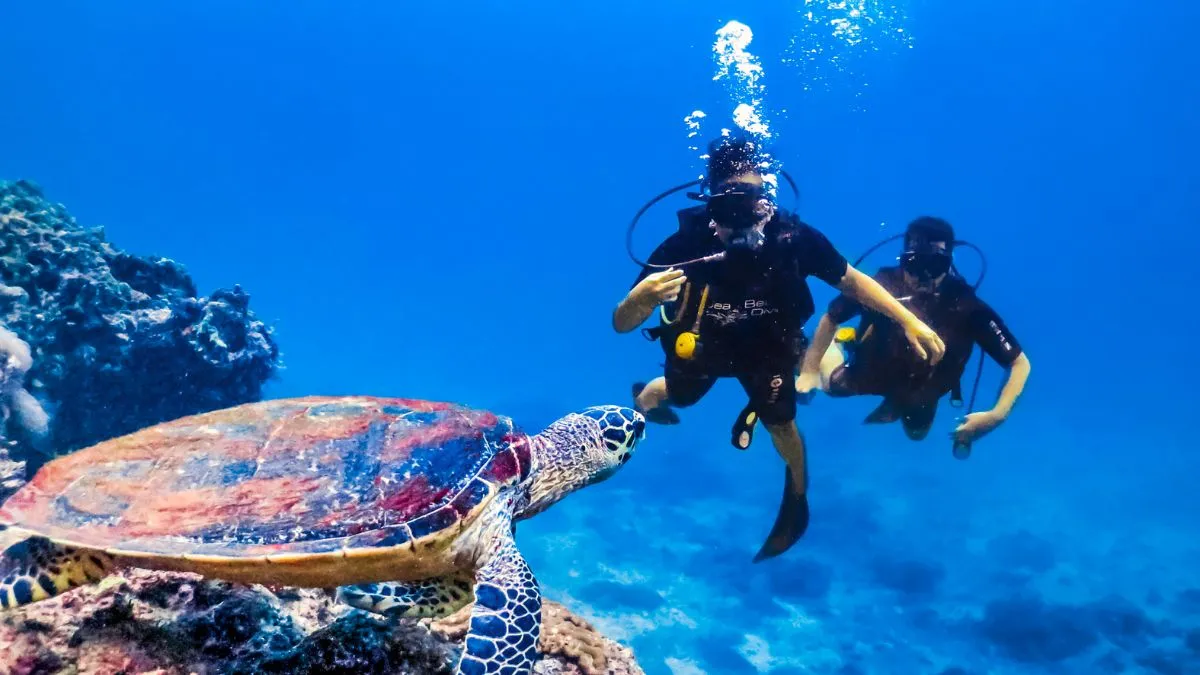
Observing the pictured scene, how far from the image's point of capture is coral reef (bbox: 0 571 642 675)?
258 cm

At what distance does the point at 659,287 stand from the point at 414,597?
2.87 meters

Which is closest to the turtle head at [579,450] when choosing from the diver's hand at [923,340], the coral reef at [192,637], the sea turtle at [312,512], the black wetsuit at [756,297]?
the sea turtle at [312,512]

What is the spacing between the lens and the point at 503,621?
293 cm

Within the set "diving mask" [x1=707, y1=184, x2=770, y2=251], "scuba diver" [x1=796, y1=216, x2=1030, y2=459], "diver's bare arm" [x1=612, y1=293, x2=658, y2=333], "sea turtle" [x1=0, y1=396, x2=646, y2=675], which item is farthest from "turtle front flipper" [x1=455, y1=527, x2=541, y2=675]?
"scuba diver" [x1=796, y1=216, x2=1030, y2=459]

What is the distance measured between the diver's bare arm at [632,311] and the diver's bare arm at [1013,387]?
430cm

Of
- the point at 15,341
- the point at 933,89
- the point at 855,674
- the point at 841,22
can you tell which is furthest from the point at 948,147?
the point at 15,341

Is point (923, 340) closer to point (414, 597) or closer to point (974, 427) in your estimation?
point (974, 427)

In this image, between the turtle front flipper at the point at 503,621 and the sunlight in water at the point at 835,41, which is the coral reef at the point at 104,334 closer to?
the turtle front flipper at the point at 503,621

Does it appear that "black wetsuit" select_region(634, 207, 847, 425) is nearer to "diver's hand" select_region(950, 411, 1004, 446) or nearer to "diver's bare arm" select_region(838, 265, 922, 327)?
"diver's bare arm" select_region(838, 265, 922, 327)

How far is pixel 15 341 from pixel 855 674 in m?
14.9

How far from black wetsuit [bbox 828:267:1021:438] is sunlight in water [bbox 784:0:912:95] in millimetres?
62797

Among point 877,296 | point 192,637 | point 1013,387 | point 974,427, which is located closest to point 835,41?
point 1013,387

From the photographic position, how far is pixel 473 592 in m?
3.47

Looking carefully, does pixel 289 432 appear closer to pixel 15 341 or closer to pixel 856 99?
pixel 15 341
